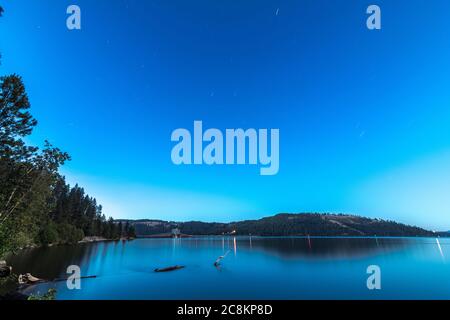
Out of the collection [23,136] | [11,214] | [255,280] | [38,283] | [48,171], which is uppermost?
[23,136]

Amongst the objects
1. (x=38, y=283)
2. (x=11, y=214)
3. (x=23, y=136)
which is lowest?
(x=38, y=283)

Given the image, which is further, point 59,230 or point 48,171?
point 59,230

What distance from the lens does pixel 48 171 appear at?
3653cm

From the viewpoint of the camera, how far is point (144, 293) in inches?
1911
